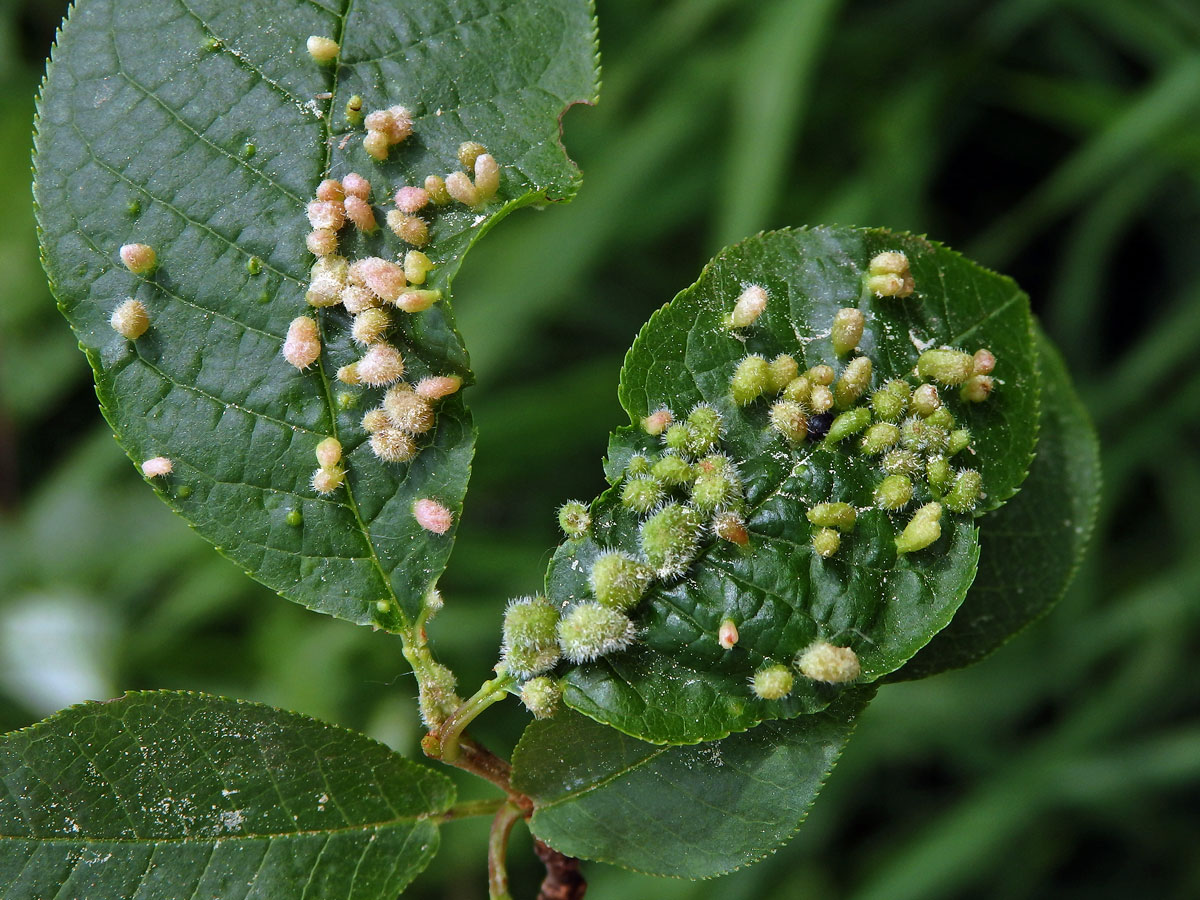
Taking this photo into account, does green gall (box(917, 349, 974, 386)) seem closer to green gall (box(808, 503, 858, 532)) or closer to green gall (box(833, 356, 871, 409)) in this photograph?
green gall (box(833, 356, 871, 409))

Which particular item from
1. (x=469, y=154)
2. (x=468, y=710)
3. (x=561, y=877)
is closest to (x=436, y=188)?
(x=469, y=154)

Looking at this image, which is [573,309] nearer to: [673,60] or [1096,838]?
[673,60]

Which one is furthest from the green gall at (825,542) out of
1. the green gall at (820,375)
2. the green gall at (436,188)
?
the green gall at (436,188)

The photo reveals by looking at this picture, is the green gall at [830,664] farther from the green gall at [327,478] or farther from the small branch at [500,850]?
the green gall at [327,478]

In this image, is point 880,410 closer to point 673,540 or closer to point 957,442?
point 957,442

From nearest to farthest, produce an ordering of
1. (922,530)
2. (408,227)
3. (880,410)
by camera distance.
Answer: (922,530) < (880,410) < (408,227)

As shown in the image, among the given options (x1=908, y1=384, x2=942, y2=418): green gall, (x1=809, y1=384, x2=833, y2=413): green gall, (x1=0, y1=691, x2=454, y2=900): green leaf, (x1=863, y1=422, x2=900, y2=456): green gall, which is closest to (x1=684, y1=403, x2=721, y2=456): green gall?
(x1=809, y1=384, x2=833, y2=413): green gall

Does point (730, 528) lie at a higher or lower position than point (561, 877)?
higher
